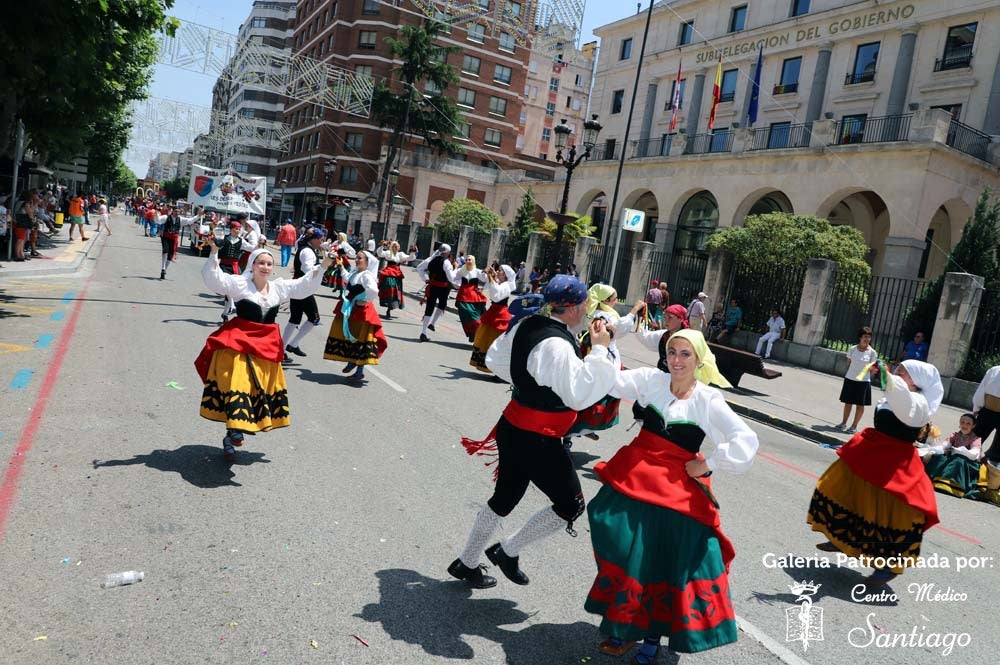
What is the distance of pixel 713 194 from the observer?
1201 inches

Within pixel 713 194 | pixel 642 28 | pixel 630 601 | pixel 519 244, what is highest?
pixel 642 28

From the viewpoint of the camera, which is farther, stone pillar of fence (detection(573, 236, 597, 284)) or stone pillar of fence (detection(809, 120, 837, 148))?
stone pillar of fence (detection(573, 236, 597, 284))

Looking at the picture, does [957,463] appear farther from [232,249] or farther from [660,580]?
[232,249]

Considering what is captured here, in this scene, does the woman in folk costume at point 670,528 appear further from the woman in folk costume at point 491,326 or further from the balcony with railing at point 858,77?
the balcony with railing at point 858,77

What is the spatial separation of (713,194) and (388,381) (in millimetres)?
23907

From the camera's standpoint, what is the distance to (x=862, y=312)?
19797 millimetres

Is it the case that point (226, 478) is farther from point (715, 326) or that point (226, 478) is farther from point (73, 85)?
point (715, 326)

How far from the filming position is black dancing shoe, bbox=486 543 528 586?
4148 millimetres

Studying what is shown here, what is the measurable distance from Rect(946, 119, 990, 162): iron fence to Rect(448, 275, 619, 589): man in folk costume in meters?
25.2

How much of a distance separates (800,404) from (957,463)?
16.9 ft

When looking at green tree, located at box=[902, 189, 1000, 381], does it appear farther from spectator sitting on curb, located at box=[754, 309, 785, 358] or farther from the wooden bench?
the wooden bench

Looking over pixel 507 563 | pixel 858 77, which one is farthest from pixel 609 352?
pixel 858 77

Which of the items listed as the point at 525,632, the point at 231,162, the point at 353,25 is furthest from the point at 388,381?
the point at 231,162

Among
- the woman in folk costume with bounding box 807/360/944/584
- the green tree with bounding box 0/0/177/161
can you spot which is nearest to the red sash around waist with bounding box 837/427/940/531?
the woman in folk costume with bounding box 807/360/944/584
